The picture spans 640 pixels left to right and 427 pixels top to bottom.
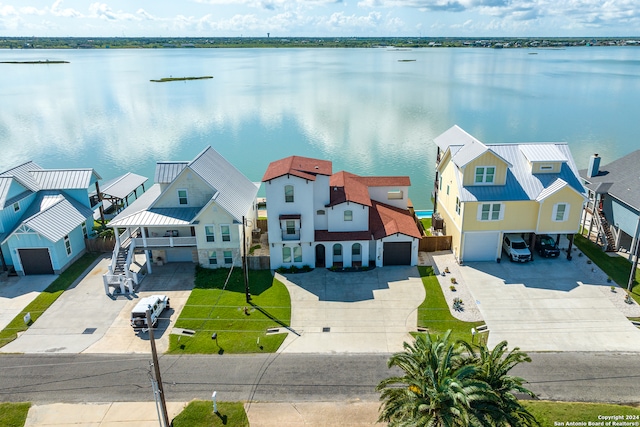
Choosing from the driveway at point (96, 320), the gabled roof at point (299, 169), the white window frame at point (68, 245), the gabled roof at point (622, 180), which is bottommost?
the driveway at point (96, 320)

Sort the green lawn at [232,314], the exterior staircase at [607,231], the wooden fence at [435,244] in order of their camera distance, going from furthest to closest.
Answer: the wooden fence at [435,244]
the exterior staircase at [607,231]
the green lawn at [232,314]

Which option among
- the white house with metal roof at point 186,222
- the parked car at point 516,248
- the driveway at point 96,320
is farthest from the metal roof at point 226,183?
the parked car at point 516,248

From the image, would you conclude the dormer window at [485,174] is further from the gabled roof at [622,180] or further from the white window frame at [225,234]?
the white window frame at [225,234]

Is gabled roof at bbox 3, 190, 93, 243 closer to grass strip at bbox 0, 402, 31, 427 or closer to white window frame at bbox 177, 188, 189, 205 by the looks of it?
white window frame at bbox 177, 188, 189, 205

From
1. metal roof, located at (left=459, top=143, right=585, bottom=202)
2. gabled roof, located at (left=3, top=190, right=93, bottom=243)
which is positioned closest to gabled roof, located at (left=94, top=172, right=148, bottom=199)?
gabled roof, located at (left=3, top=190, right=93, bottom=243)

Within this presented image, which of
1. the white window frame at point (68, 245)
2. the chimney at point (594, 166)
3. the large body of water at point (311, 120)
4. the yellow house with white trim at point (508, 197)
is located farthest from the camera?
the large body of water at point (311, 120)

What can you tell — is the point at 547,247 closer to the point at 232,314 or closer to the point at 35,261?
the point at 232,314

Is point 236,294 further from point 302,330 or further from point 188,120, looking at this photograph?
point 188,120
